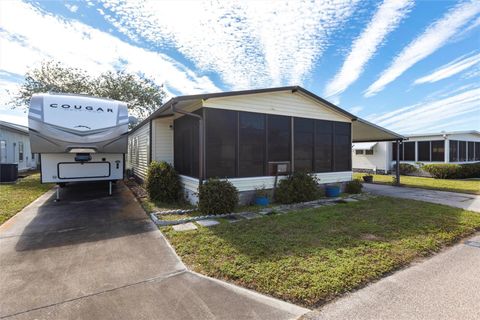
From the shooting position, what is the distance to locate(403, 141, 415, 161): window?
1656cm

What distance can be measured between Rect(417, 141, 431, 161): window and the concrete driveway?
17.9 meters

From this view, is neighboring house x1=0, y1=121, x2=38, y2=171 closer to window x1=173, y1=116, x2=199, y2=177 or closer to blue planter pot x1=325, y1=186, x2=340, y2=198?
window x1=173, y1=116, x2=199, y2=177

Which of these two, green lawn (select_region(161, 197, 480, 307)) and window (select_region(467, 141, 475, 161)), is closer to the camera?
green lawn (select_region(161, 197, 480, 307))

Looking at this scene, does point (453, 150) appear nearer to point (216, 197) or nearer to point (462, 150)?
point (462, 150)

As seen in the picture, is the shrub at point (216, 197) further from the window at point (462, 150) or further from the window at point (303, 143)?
the window at point (462, 150)

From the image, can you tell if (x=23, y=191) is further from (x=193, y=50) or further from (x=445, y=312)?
(x=445, y=312)

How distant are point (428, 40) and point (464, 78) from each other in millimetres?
5273

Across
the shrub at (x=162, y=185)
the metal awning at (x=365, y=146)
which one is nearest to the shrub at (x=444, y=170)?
the metal awning at (x=365, y=146)

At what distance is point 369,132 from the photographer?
38.3 ft

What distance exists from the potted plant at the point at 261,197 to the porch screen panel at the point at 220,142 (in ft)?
3.10

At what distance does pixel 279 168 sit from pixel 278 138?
97 cm

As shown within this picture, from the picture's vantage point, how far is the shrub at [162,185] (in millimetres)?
7338

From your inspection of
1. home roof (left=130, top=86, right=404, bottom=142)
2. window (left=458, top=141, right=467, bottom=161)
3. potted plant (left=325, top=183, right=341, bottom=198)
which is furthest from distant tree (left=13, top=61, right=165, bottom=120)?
window (left=458, top=141, right=467, bottom=161)

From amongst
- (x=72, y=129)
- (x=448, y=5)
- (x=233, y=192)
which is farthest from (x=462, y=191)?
(x=72, y=129)
